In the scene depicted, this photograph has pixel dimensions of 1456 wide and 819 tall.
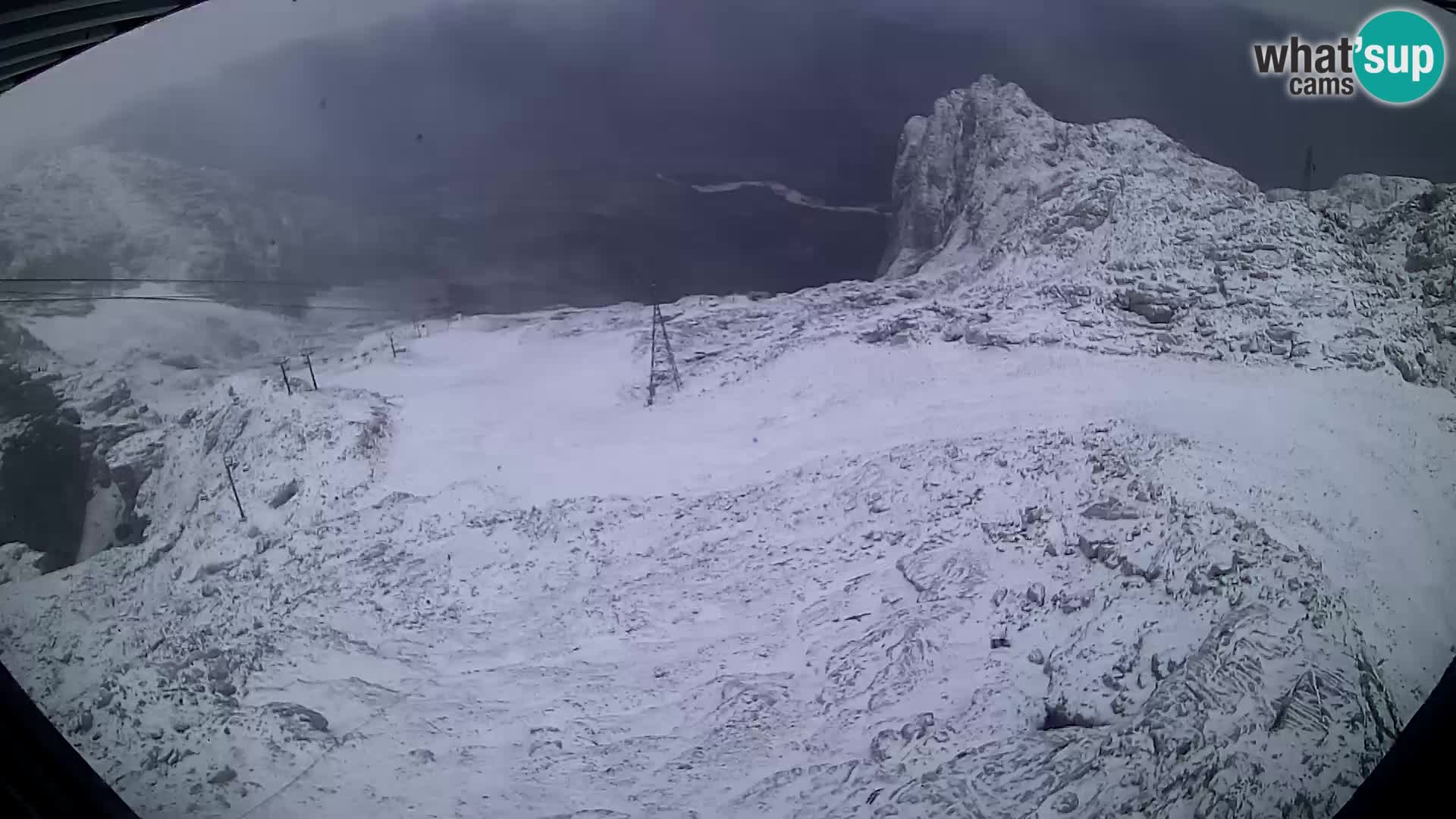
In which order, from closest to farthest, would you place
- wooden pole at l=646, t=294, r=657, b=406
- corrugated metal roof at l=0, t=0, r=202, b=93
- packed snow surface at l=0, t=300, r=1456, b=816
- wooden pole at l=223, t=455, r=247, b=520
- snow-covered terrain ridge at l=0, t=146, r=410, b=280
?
corrugated metal roof at l=0, t=0, r=202, b=93 → packed snow surface at l=0, t=300, r=1456, b=816 → wooden pole at l=223, t=455, r=247, b=520 → snow-covered terrain ridge at l=0, t=146, r=410, b=280 → wooden pole at l=646, t=294, r=657, b=406

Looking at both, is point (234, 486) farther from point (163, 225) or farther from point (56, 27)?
point (56, 27)

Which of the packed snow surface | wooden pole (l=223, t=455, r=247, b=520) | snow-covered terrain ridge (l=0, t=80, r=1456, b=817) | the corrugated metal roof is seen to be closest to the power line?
snow-covered terrain ridge (l=0, t=80, r=1456, b=817)

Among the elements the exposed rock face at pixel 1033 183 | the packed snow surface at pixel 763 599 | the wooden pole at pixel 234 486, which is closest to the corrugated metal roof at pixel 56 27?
the packed snow surface at pixel 763 599

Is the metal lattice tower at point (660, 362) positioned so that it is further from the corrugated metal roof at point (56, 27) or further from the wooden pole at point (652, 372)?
the corrugated metal roof at point (56, 27)

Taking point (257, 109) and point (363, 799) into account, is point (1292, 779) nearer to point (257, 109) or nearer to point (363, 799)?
point (363, 799)

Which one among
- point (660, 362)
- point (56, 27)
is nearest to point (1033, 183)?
point (660, 362)

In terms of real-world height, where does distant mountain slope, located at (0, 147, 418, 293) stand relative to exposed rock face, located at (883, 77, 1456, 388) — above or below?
above

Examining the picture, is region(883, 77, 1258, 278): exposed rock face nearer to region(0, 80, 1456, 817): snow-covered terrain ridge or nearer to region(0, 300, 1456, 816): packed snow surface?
region(0, 80, 1456, 817): snow-covered terrain ridge
